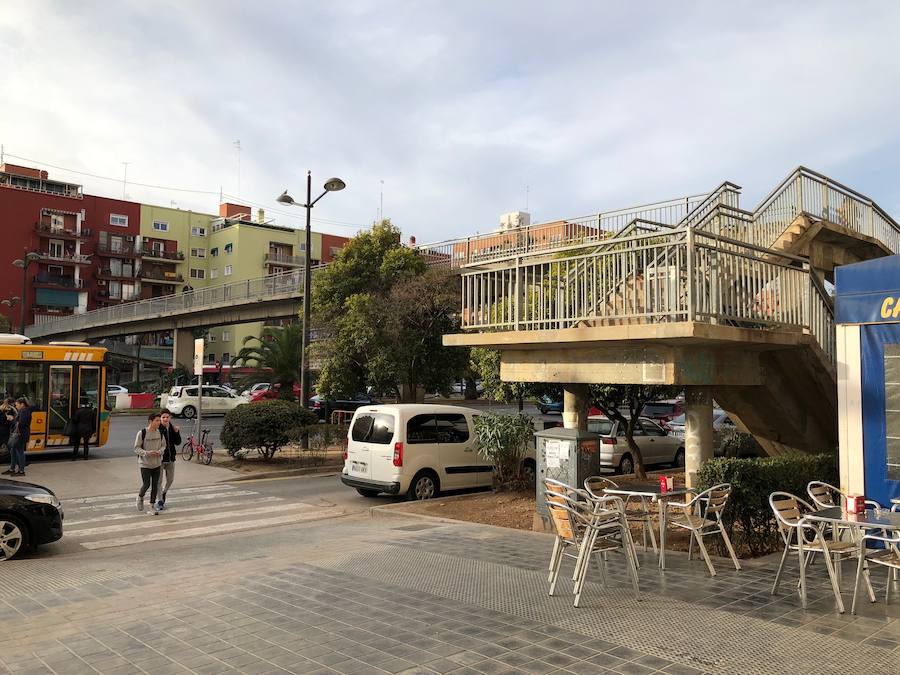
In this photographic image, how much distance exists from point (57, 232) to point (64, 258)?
2568 millimetres

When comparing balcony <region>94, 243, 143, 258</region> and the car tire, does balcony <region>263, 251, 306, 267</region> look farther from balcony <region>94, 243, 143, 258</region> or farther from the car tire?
the car tire

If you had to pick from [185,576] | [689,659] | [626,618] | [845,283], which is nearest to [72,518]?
[185,576]

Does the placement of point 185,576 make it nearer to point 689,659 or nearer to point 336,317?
point 689,659

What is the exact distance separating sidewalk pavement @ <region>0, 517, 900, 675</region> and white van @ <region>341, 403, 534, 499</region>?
13.6ft

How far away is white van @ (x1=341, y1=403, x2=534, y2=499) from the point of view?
39.0 ft

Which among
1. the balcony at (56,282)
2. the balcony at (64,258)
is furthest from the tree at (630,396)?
the balcony at (56,282)

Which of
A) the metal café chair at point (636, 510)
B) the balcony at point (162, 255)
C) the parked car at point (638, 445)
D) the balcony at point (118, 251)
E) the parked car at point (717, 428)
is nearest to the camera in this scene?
the metal café chair at point (636, 510)

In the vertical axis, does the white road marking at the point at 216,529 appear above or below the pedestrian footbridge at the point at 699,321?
below

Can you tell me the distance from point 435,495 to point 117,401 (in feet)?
106

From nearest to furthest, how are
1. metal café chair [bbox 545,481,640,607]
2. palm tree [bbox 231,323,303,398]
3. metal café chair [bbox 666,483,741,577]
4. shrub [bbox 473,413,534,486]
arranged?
metal café chair [bbox 545,481,640,607]
metal café chair [bbox 666,483,741,577]
shrub [bbox 473,413,534,486]
palm tree [bbox 231,323,303,398]

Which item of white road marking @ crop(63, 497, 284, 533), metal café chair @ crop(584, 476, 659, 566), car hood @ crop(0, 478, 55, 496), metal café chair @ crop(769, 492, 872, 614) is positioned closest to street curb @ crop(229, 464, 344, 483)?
white road marking @ crop(63, 497, 284, 533)

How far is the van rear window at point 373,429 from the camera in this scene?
11992 millimetres

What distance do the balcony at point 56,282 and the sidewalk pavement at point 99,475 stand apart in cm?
5750

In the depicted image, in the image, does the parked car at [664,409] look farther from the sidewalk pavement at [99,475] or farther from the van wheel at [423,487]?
the sidewalk pavement at [99,475]
